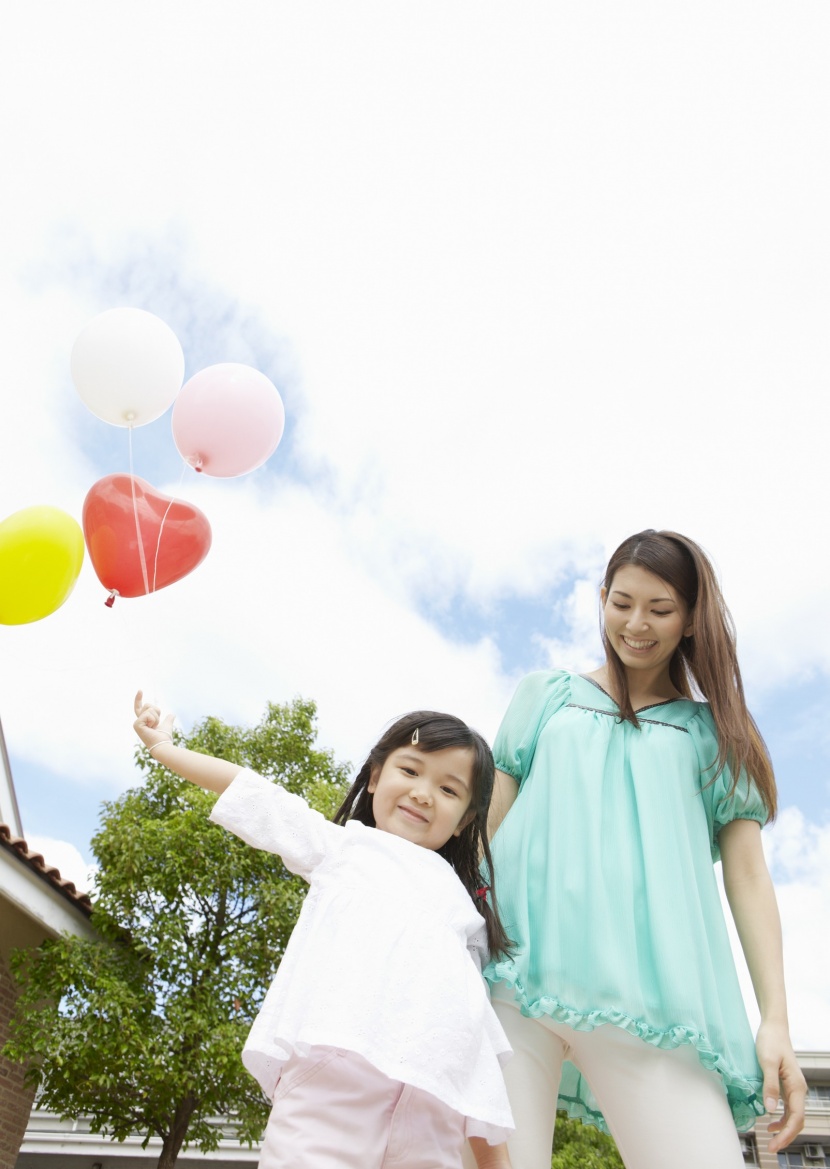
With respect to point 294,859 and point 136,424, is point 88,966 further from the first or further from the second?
point 294,859

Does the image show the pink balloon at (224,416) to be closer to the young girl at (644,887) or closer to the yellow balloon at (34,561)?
the yellow balloon at (34,561)

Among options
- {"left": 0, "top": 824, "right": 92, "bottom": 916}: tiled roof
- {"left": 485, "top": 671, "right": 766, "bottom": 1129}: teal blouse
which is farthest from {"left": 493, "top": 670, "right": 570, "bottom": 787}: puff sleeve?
{"left": 0, "top": 824, "right": 92, "bottom": 916}: tiled roof

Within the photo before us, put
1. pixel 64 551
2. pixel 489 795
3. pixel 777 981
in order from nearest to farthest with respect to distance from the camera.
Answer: pixel 777 981 → pixel 489 795 → pixel 64 551

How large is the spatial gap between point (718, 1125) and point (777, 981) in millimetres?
285

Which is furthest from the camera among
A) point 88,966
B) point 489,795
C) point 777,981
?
point 88,966

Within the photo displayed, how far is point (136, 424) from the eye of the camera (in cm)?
382

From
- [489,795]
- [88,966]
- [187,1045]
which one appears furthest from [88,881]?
[489,795]

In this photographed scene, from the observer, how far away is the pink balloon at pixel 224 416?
3.65 m

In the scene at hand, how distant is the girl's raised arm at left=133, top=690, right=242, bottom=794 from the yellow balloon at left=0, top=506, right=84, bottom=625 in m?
1.96

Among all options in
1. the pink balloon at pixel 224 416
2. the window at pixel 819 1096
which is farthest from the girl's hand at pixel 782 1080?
the window at pixel 819 1096

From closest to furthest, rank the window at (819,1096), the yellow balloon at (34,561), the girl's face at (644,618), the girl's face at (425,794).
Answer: the girl's face at (425,794) < the girl's face at (644,618) < the yellow balloon at (34,561) < the window at (819,1096)

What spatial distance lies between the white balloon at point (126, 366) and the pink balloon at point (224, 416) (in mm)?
115

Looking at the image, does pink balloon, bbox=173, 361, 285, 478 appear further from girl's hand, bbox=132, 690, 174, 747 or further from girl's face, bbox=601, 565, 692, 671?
girl's face, bbox=601, 565, 692, 671

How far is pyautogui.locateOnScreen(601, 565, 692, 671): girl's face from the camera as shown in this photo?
74.9 inches
